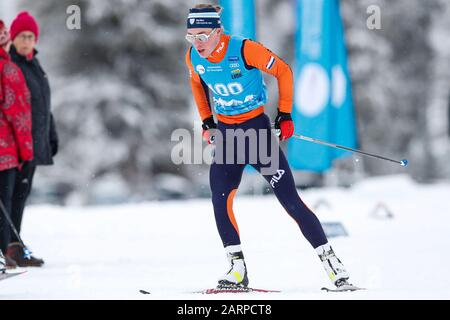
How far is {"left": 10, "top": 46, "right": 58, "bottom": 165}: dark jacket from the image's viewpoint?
6.42 m

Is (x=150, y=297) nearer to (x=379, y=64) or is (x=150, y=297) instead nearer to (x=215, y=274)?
(x=215, y=274)

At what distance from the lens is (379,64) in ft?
77.9

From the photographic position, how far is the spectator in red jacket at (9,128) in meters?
5.88

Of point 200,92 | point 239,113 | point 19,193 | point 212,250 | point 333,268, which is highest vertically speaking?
point 200,92

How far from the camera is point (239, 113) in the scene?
4.81 m

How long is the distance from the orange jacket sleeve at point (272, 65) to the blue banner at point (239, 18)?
4.54 m

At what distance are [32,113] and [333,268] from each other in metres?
3.20

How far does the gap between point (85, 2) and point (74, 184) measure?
518 centimetres

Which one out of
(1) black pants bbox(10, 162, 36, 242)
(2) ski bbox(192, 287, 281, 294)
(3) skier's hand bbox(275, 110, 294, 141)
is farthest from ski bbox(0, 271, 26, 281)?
(3) skier's hand bbox(275, 110, 294, 141)

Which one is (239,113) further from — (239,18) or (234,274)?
(239,18)

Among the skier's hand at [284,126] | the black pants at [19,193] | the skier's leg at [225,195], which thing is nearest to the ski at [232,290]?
the skier's leg at [225,195]

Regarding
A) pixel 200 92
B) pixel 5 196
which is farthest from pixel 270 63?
pixel 5 196

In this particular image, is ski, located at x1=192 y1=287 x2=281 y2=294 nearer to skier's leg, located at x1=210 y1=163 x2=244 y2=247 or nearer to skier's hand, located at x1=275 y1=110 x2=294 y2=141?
skier's leg, located at x1=210 y1=163 x2=244 y2=247
